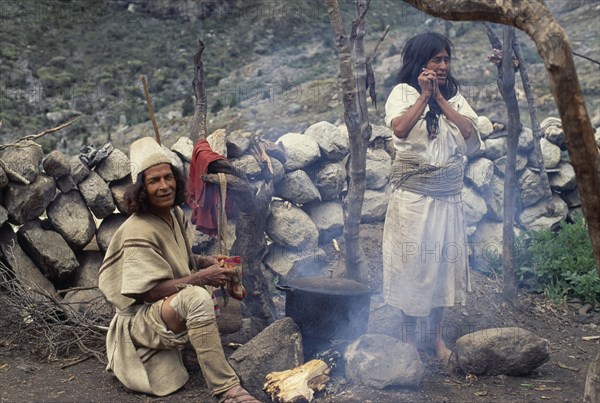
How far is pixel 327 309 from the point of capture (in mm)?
4766

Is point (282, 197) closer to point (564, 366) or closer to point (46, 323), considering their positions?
point (46, 323)

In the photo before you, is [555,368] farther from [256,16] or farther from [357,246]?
[256,16]

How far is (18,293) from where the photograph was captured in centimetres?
540

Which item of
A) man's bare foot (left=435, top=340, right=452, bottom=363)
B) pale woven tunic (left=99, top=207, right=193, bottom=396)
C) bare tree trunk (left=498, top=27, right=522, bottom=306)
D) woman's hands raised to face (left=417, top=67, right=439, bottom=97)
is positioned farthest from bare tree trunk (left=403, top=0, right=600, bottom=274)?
bare tree trunk (left=498, top=27, right=522, bottom=306)

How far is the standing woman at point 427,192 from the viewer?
15.8 feet

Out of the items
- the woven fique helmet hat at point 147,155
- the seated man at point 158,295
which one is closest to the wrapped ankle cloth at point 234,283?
the seated man at point 158,295

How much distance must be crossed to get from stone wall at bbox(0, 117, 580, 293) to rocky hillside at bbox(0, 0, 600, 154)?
5487 millimetres

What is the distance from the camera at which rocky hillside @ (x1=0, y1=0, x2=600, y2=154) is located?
56.1 feet

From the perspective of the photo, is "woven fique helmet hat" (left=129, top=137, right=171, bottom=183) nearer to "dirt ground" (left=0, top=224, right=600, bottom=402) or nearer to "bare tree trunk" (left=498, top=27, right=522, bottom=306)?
"dirt ground" (left=0, top=224, right=600, bottom=402)

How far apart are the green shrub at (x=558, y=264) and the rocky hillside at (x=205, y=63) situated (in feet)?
20.4

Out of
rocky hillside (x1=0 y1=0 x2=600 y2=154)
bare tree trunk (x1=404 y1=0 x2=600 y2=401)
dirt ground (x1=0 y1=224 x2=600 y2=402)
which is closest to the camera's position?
bare tree trunk (x1=404 y1=0 x2=600 y2=401)

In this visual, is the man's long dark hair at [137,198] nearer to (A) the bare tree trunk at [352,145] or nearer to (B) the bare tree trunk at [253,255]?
(B) the bare tree trunk at [253,255]

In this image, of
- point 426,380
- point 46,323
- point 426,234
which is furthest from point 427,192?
point 46,323

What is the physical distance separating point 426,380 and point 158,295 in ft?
6.17
